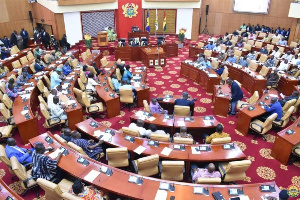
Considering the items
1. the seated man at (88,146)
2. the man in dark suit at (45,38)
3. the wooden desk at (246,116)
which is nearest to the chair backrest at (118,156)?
the seated man at (88,146)

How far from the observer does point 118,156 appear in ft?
19.1

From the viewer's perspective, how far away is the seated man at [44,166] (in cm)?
536

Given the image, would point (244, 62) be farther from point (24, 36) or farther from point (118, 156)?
point (24, 36)

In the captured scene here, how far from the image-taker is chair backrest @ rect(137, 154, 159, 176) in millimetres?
5341

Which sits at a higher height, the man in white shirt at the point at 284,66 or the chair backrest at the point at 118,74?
the man in white shirt at the point at 284,66

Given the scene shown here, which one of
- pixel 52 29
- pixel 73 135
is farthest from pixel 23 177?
pixel 52 29

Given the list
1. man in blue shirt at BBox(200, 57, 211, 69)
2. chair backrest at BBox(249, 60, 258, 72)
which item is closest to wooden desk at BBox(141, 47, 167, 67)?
man in blue shirt at BBox(200, 57, 211, 69)

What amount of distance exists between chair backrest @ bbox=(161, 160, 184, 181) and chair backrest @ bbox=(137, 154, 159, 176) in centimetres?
22

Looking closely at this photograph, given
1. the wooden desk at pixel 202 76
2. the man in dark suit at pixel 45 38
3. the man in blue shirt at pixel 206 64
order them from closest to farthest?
the wooden desk at pixel 202 76 → the man in blue shirt at pixel 206 64 → the man in dark suit at pixel 45 38

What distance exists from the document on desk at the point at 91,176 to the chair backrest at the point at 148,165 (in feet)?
2.94

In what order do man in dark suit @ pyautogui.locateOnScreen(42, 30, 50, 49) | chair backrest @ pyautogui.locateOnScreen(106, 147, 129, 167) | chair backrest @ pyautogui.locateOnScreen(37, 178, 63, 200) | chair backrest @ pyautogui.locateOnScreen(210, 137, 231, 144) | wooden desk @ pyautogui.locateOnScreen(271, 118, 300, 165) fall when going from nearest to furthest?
chair backrest @ pyautogui.locateOnScreen(37, 178, 63, 200) → chair backrest @ pyautogui.locateOnScreen(106, 147, 129, 167) → chair backrest @ pyautogui.locateOnScreen(210, 137, 231, 144) → wooden desk @ pyautogui.locateOnScreen(271, 118, 300, 165) → man in dark suit @ pyautogui.locateOnScreen(42, 30, 50, 49)

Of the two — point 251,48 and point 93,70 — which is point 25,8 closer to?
point 93,70

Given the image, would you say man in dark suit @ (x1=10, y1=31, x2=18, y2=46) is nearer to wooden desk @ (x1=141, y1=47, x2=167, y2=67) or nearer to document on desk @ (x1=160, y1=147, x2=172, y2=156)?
wooden desk @ (x1=141, y1=47, x2=167, y2=67)

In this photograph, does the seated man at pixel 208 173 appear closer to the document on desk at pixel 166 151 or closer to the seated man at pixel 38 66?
the document on desk at pixel 166 151
